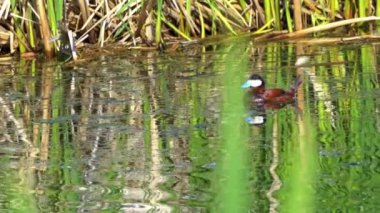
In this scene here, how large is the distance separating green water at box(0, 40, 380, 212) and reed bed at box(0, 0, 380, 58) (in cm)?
22

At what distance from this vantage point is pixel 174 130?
410 centimetres

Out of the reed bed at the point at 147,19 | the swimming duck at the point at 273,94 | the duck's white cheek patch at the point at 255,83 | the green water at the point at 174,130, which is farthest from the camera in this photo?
the reed bed at the point at 147,19

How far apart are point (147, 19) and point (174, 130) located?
8.38 ft

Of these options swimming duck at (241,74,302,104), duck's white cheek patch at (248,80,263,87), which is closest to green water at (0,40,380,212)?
swimming duck at (241,74,302,104)

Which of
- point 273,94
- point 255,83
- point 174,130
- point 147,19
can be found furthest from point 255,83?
point 147,19

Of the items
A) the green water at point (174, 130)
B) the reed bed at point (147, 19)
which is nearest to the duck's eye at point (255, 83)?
the green water at point (174, 130)

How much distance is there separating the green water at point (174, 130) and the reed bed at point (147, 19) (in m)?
0.22

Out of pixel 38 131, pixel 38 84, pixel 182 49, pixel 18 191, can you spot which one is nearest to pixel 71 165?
pixel 18 191

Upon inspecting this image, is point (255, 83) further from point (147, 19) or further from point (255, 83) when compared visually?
point (147, 19)

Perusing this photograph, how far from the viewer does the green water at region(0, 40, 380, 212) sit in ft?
9.95

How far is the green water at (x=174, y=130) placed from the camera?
3.03 metres

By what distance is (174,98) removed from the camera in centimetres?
490

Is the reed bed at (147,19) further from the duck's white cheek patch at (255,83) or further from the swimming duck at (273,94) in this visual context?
the swimming duck at (273,94)

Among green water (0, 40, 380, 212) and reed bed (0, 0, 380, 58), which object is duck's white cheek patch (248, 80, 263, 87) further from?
reed bed (0, 0, 380, 58)
